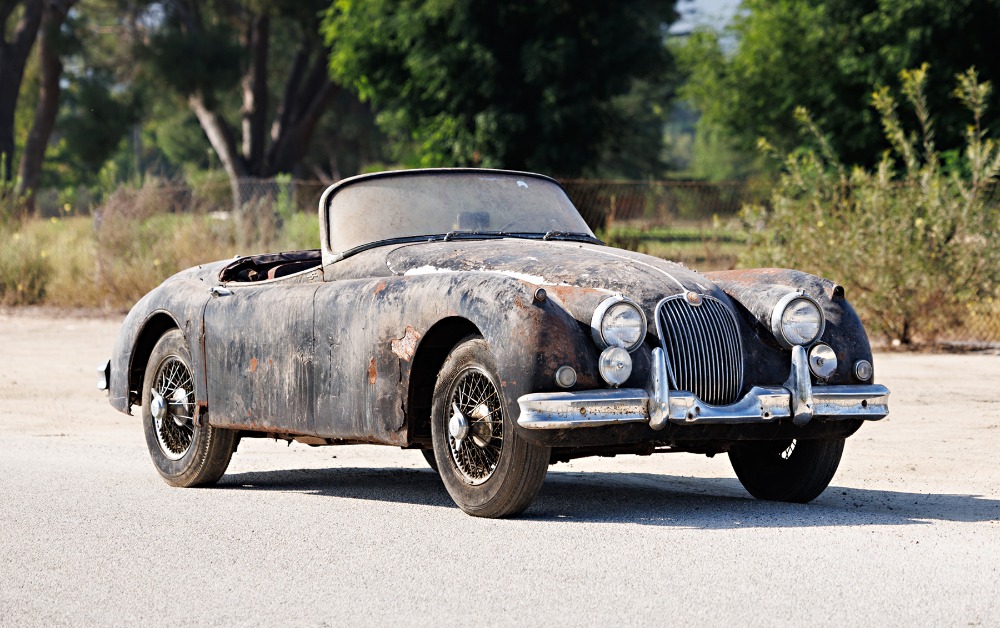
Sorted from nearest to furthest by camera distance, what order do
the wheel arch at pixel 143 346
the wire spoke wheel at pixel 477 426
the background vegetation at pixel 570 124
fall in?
the wire spoke wheel at pixel 477 426, the wheel arch at pixel 143 346, the background vegetation at pixel 570 124

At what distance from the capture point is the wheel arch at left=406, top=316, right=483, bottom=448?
7047mm

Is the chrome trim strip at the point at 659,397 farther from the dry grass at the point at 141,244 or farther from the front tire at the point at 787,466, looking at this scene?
the dry grass at the point at 141,244

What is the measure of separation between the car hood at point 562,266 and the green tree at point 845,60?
999 inches

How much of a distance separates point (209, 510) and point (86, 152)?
39891 mm

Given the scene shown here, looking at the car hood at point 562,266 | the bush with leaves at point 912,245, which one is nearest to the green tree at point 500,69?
the bush with leaves at point 912,245

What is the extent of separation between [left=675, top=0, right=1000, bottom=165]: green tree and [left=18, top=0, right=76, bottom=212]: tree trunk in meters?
18.7

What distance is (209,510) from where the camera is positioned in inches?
291

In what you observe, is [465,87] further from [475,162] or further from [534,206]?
[534,206]

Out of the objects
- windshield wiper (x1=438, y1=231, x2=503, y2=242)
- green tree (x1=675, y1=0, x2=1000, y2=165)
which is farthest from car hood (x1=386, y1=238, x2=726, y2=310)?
green tree (x1=675, y1=0, x2=1000, y2=165)

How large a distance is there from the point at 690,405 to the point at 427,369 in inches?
52.0

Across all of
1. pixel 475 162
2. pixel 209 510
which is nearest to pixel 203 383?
pixel 209 510

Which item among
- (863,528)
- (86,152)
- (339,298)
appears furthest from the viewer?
(86,152)

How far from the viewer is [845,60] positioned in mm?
33656

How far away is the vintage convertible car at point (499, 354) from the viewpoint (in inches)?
259
